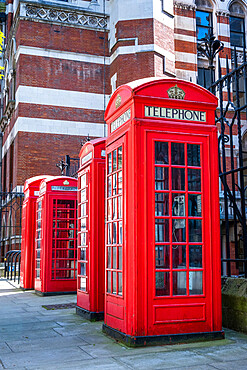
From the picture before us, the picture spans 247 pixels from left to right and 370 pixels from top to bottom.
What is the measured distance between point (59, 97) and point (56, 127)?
1440mm

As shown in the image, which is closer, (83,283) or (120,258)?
(120,258)

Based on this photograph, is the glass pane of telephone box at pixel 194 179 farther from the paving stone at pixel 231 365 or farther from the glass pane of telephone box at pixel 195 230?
the paving stone at pixel 231 365

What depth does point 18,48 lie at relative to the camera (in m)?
19.8

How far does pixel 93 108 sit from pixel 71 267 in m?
11.4

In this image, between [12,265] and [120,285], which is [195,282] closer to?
[120,285]

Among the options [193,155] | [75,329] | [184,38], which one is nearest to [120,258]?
[75,329]

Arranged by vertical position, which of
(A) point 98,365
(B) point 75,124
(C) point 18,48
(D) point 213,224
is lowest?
(A) point 98,365

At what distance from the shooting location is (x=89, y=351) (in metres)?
5.00

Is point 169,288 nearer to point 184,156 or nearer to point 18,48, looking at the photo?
point 184,156

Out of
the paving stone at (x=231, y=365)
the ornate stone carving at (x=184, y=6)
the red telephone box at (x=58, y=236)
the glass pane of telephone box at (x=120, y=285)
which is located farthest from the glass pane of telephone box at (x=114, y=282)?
the ornate stone carving at (x=184, y=6)

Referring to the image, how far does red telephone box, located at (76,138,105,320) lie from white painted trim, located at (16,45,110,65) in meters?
13.5

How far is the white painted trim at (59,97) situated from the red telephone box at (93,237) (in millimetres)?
12553

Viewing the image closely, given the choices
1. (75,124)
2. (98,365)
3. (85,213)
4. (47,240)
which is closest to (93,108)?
(75,124)

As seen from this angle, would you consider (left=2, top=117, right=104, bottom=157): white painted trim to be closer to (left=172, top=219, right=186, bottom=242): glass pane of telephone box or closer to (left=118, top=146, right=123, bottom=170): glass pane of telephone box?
(left=118, top=146, right=123, bottom=170): glass pane of telephone box
